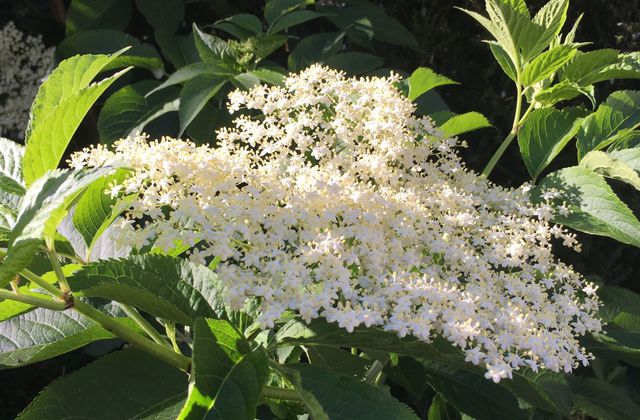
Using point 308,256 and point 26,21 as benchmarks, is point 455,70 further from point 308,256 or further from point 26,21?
point 308,256

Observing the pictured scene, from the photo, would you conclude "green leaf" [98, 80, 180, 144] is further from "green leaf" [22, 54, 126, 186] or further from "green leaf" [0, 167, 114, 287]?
"green leaf" [0, 167, 114, 287]

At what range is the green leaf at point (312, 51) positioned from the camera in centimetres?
197

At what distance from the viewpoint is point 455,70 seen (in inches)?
104

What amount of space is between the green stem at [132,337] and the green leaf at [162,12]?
144 centimetres

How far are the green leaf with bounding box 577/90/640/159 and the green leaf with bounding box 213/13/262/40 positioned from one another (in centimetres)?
82

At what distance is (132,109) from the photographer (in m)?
1.88

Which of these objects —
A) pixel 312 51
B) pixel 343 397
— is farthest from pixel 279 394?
pixel 312 51

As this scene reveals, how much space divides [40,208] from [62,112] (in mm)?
178

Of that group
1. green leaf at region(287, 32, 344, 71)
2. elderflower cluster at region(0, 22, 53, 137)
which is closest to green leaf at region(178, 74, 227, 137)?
green leaf at region(287, 32, 344, 71)

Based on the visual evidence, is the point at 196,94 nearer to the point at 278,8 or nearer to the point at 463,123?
the point at 278,8

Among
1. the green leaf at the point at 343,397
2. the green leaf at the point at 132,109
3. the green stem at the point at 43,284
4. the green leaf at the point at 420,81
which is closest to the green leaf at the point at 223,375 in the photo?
the green leaf at the point at 343,397

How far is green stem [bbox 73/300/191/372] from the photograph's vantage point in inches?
34.3

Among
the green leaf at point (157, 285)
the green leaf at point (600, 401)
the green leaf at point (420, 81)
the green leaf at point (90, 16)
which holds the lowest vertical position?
the green leaf at point (157, 285)

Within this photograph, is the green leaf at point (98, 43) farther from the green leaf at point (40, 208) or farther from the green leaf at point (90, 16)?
the green leaf at point (40, 208)
